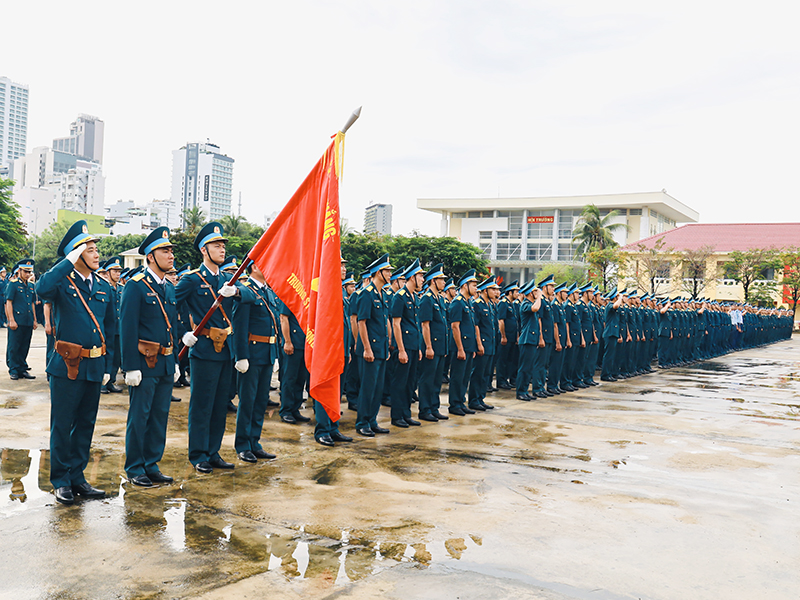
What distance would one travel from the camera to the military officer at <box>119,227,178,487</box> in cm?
463

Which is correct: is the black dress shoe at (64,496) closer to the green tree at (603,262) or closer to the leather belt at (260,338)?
the leather belt at (260,338)

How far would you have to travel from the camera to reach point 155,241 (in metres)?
4.91

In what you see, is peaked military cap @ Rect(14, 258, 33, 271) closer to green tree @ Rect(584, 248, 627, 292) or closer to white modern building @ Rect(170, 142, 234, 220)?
green tree @ Rect(584, 248, 627, 292)

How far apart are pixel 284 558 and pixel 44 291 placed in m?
2.33

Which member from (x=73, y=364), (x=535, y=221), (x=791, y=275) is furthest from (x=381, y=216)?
(x=73, y=364)

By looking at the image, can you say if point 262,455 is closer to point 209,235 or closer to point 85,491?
point 85,491

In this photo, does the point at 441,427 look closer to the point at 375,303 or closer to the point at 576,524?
the point at 375,303

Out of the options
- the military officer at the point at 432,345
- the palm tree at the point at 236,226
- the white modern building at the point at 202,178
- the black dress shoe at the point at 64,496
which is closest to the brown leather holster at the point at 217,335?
the black dress shoe at the point at 64,496

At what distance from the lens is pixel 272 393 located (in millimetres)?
9703

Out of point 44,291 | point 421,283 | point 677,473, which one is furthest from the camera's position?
point 421,283

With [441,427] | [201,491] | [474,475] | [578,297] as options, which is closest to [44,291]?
[201,491]

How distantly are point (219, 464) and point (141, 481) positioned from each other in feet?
2.46

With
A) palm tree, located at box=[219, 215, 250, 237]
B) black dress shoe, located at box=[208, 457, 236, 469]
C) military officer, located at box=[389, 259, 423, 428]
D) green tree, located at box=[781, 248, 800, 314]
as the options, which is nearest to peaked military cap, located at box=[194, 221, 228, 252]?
black dress shoe, located at box=[208, 457, 236, 469]

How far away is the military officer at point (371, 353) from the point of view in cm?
690
